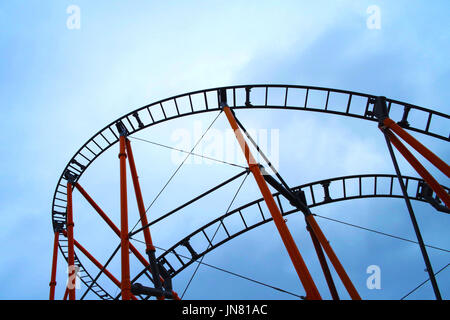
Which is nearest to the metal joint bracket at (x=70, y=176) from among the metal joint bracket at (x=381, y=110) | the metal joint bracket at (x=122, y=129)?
the metal joint bracket at (x=122, y=129)

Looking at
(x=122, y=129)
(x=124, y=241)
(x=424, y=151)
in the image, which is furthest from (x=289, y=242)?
(x=122, y=129)

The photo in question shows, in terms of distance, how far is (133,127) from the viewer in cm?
1115

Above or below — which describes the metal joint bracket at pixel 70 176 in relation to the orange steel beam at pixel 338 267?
above

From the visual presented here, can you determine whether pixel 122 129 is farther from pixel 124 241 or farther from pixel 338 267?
pixel 338 267

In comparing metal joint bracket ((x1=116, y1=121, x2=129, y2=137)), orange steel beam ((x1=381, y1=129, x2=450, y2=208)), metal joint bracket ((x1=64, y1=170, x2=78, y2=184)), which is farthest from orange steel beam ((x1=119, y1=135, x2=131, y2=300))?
orange steel beam ((x1=381, y1=129, x2=450, y2=208))

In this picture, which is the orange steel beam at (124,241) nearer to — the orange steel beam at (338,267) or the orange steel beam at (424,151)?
the orange steel beam at (338,267)

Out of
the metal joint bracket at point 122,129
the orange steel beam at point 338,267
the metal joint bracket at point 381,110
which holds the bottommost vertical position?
the orange steel beam at point 338,267

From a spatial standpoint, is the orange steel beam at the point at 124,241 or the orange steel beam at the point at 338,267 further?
the orange steel beam at the point at 338,267

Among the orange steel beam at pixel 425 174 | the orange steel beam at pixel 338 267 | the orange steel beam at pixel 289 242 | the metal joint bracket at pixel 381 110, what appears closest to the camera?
the orange steel beam at pixel 289 242
